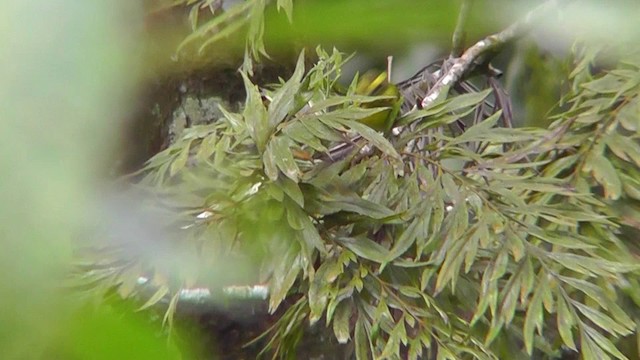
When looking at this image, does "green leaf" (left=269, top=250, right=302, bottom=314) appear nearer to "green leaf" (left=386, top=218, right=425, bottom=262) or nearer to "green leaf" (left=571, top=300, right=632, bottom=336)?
"green leaf" (left=386, top=218, right=425, bottom=262)

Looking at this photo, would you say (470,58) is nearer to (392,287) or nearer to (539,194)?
(539,194)

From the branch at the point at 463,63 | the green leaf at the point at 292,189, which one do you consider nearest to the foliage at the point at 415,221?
the green leaf at the point at 292,189

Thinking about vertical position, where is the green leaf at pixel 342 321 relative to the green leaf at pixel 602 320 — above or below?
above

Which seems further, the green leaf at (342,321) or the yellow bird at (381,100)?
the yellow bird at (381,100)

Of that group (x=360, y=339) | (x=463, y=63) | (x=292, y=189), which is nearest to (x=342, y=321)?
(x=360, y=339)

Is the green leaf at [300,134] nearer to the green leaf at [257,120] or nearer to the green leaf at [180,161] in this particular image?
the green leaf at [257,120]

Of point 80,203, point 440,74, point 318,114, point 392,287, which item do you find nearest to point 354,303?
point 392,287
